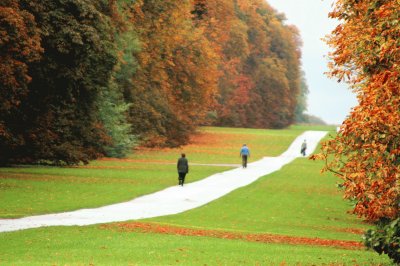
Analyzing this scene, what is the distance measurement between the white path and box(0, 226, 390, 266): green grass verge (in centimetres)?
203

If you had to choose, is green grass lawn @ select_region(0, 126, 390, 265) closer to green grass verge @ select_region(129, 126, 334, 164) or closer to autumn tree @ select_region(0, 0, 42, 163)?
autumn tree @ select_region(0, 0, 42, 163)

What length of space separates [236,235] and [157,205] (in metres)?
7.97

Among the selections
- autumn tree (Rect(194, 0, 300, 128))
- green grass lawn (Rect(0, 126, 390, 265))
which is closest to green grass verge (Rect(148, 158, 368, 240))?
green grass lawn (Rect(0, 126, 390, 265))

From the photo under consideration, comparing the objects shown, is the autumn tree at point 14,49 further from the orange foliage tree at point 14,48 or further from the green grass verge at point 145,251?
the green grass verge at point 145,251

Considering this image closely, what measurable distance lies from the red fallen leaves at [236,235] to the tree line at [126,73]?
38.9 ft

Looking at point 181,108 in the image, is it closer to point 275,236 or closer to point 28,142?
point 28,142

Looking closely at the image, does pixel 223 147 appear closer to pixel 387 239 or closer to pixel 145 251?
pixel 145 251

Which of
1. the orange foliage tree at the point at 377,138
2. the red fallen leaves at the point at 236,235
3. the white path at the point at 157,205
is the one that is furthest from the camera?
the white path at the point at 157,205

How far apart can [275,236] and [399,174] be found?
8313 mm

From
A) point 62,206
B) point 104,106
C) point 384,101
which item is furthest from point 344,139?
point 104,106

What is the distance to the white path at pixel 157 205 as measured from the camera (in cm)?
2209

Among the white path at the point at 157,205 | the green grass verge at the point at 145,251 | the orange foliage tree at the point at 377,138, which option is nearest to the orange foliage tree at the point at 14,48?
the white path at the point at 157,205

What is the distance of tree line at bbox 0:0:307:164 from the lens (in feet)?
116

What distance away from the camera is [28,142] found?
38.4 m
